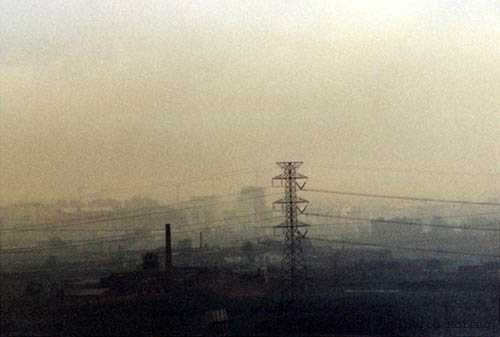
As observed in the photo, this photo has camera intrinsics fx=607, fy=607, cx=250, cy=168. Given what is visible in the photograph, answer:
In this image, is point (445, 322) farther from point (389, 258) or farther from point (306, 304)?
point (389, 258)

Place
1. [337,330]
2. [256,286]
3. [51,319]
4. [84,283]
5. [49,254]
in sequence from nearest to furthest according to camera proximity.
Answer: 1. [51,319]
2. [337,330]
3. [84,283]
4. [256,286]
5. [49,254]

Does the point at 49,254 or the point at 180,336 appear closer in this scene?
the point at 180,336

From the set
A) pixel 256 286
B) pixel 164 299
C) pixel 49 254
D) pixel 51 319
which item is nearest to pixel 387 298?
pixel 256 286

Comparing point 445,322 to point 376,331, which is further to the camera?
point 445,322

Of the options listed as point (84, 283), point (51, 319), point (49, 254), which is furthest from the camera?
point (49, 254)

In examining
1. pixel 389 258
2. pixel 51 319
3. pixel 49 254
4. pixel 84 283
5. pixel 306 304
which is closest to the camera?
pixel 51 319

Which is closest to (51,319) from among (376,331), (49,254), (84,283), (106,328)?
(106,328)

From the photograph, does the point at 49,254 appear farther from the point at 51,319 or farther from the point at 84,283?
the point at 51,319

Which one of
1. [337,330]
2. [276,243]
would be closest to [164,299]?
[337,330]

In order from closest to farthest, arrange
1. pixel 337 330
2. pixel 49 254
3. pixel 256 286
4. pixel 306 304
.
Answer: pixel 337 330 < pixel 306 304 < pixel 256 286 < pixel 49 254
